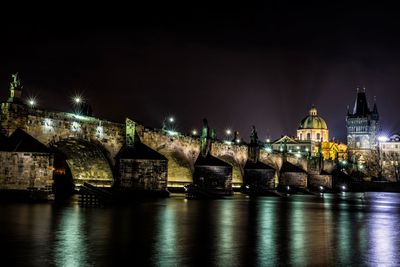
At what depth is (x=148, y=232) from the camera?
55.4 feet

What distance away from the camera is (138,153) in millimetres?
42406

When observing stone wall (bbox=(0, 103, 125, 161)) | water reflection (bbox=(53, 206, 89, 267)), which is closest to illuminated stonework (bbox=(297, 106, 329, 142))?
stone wall (bbox=(0, 103, 125, 161))

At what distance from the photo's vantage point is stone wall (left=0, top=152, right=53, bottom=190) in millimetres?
30938

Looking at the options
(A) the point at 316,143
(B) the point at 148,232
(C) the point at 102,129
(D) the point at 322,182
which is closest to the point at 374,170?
(A) the point at 316,143

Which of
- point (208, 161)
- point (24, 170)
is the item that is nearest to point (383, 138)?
point (208, 161)

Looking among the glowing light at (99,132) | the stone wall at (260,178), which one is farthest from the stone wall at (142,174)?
the stone wall at (260,178)

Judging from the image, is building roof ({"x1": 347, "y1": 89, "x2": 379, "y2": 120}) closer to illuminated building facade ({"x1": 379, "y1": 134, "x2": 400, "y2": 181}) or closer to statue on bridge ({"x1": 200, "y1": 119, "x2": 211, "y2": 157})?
illuminated building facade ({"x1": 379, "y1": 134, "x2": 400, "y2": 181})

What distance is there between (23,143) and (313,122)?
152m

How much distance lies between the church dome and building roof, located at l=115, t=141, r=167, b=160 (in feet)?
452

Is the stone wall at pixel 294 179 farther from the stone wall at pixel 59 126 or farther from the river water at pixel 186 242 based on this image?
the river water at pixel 186 242

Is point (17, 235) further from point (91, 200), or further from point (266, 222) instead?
point (91, 200)

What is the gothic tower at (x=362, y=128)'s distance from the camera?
591 ft

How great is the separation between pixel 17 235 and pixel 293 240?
793 cm

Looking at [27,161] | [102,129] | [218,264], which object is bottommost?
[218,264]
